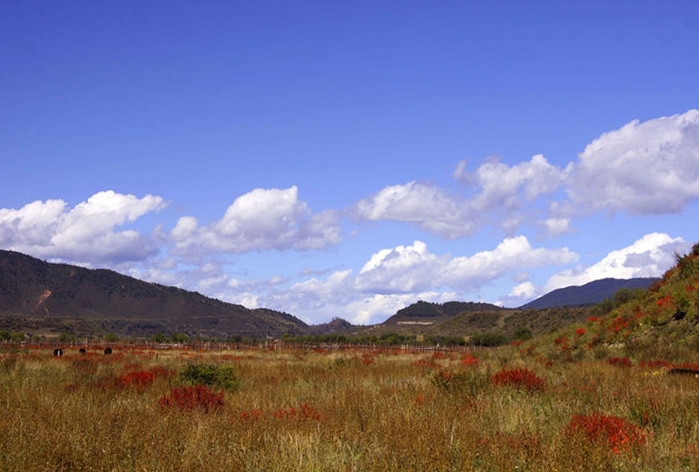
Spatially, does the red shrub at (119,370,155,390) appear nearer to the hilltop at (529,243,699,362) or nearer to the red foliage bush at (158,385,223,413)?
the red foliage bush at (158,385,223,413)

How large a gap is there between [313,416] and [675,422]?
17.1 ft

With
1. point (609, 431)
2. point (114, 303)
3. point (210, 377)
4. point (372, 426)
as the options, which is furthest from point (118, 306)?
point (609, 431)

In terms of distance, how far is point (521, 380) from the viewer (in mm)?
12812

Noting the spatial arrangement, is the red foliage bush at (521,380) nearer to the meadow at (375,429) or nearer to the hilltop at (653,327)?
the meadow at (375,429)

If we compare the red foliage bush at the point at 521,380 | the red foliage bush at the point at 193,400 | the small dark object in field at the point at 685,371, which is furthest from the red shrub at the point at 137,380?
the small dark object in field at the point at 685,371

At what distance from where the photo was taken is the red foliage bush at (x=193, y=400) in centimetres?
1030

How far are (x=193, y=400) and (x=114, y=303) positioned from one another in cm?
17984

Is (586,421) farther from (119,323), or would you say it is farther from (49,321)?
(119,323)

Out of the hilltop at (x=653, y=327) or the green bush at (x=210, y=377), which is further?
the hilltop at (x=653, y=327)

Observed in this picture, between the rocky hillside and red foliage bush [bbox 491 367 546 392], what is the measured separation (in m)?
136

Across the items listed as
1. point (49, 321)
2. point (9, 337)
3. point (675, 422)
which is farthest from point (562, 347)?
point (49, 321)

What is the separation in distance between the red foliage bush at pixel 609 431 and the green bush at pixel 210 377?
9.38 m

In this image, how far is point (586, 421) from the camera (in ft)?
25.9

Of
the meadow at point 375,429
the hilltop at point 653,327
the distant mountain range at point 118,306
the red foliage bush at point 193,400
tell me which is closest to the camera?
the meadow at point 375,429
